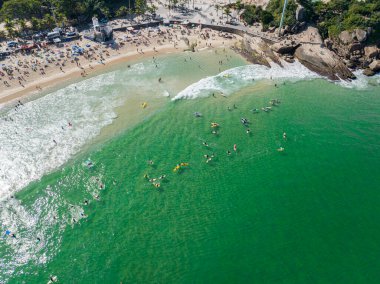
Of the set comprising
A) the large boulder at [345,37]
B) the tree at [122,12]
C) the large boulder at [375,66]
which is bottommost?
the large boulder at [375,66]

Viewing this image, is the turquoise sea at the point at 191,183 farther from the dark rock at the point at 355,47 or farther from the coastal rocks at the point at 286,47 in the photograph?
the coastal rocks at the point at 286,47

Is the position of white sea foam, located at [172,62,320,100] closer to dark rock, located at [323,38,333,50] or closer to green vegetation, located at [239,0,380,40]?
dark rock, located at [323,38,333,50]

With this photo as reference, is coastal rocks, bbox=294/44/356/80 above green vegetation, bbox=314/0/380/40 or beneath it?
beneath

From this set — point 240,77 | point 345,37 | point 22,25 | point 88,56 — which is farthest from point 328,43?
point 22,25

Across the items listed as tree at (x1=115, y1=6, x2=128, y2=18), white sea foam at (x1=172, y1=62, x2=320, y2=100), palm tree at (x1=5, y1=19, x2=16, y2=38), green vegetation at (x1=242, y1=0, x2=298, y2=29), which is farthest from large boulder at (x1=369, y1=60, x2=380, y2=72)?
palm tree at (x1=5, y1=19, x2=16, y2=38)

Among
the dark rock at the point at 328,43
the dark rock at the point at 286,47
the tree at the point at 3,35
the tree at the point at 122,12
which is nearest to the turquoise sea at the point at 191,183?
the dark rock at the point at 286,47

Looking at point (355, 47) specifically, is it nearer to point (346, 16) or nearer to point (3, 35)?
point (346, 16)
